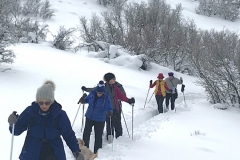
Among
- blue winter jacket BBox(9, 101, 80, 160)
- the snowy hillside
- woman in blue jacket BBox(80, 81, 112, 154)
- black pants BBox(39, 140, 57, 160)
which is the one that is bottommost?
the snowy hillside

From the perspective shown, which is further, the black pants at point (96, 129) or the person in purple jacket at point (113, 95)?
the person in purple jacket at point (113, 95)

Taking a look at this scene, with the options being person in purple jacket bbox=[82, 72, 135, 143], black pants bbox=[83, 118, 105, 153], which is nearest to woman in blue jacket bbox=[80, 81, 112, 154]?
black pants bbox=[83, 118, 105, 153]

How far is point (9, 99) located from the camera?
8328 millimetres

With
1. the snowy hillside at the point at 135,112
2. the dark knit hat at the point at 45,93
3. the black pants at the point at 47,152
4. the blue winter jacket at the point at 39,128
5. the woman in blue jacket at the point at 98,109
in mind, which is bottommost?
the snowy hillside at the point at 135,112

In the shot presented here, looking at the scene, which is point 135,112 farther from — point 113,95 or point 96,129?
point 96,129

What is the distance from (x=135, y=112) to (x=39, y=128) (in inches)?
291

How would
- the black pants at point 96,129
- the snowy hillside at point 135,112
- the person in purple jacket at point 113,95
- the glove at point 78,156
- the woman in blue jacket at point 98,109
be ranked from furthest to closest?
the person in purple jacket at point 113,95, the snowy hillside at point 135,112, the black pants at point 96,129, the woman in blue jacket at point 98,109, the glove at point 78,156

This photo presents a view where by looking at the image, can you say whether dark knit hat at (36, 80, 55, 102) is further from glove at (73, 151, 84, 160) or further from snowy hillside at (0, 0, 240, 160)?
snowy hillside at (0, 0, 240, 160)

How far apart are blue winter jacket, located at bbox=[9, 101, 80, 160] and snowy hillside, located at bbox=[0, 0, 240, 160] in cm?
202

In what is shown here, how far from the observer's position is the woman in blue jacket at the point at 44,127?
3424 mm

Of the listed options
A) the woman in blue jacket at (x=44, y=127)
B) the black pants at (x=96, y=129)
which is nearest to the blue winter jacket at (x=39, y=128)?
the woman in blue jacket at (x=44, y=127)

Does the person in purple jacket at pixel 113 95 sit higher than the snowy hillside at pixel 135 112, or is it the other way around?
the person in purple jacket at pixel 113 95

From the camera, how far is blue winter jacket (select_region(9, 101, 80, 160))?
3428 millimetres

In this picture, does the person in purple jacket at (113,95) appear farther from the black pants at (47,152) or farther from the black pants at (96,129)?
the black pants at (47,152)
